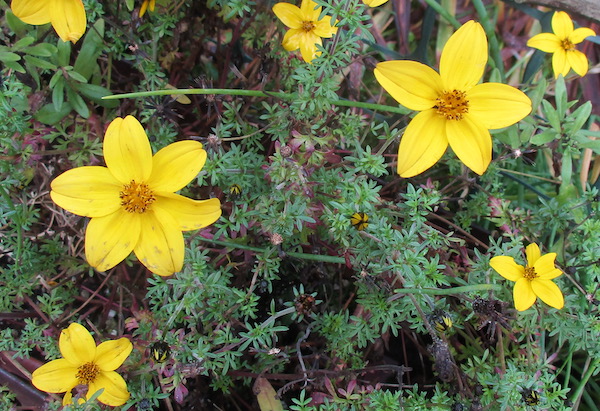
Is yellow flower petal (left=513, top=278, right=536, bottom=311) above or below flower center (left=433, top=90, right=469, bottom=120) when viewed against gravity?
below

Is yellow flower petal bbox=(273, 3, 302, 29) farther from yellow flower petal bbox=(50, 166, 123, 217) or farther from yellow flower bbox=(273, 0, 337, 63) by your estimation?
yellow flower petal bbox=(50, 166, 123, 217)

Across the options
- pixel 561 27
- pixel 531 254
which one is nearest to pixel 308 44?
pixel 531 254

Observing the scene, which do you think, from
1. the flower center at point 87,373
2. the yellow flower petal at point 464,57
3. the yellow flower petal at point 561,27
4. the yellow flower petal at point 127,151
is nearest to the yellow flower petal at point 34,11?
the yellow flower petal at point 127,151

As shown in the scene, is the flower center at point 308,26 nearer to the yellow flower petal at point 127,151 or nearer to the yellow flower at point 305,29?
the yellow flower at point 305,29

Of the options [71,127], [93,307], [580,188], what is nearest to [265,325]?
[93,307]

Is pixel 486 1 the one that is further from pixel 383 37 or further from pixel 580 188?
pixel 580 188

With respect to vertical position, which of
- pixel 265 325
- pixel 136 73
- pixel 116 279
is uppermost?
pixel 136 73

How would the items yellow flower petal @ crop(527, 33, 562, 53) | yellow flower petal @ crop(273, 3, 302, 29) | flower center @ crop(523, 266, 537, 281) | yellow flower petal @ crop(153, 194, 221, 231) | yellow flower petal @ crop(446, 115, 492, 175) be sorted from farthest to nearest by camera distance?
yellow flower petal @ crop(527, 33, 562, 53)
yellow flower petal @ crop(273, 3, 302, 29)
flower center @ crop(523, 266, 537, 281)
yellow flower petal @ crop(446, 115, 492, 175)
yellow flower petal @ crop(153, 194, 221, 231)

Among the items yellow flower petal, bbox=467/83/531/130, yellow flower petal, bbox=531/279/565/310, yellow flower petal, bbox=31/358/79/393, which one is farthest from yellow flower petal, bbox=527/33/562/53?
yellow flower petal, bbox=31/358/79/393
